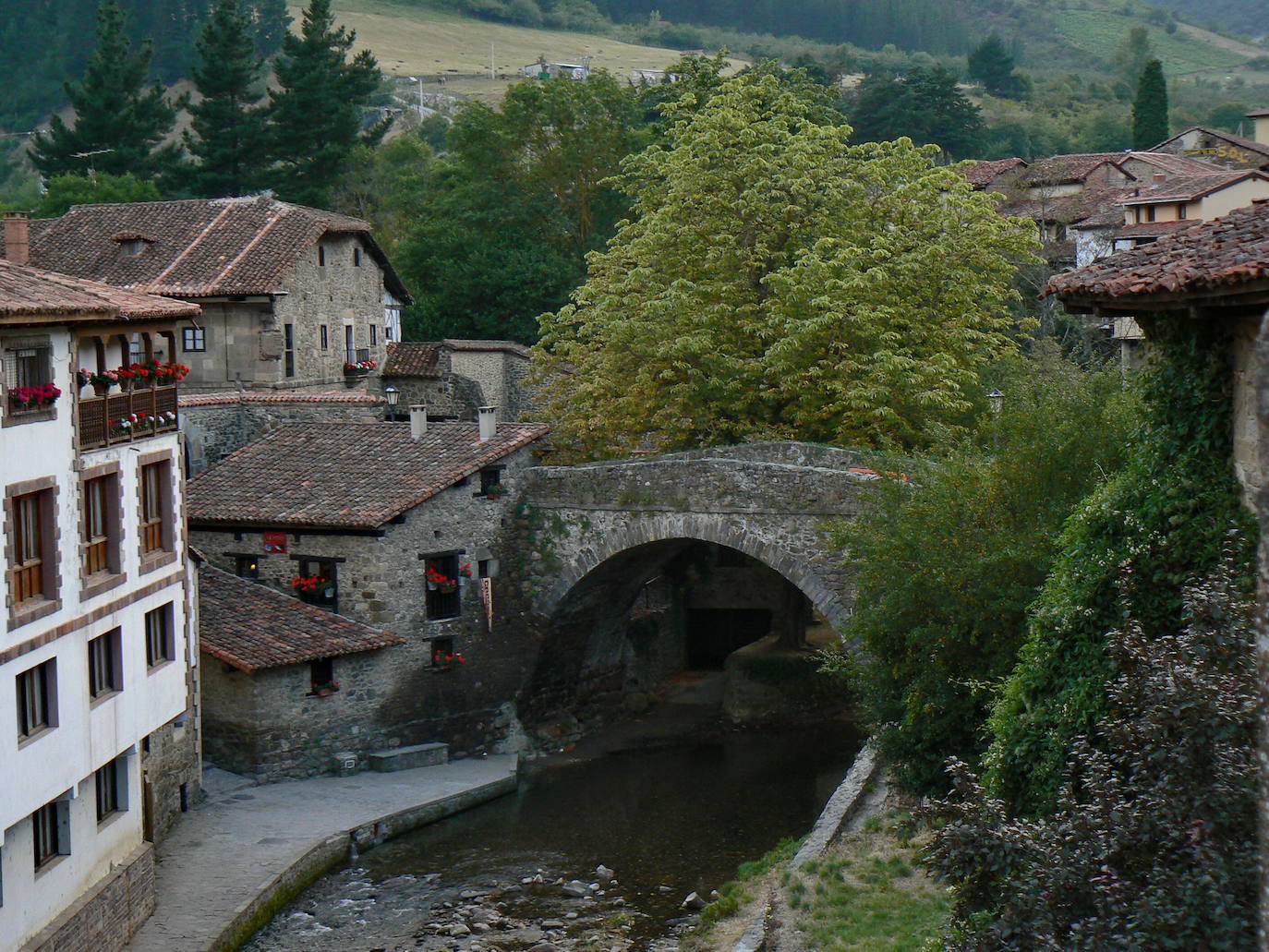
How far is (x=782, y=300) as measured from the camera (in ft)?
99.0

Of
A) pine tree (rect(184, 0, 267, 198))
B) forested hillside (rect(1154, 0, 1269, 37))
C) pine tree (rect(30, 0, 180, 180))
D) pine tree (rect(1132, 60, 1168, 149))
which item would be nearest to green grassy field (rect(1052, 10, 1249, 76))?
forested hillside (rect(1154, 0, 1269, 37))

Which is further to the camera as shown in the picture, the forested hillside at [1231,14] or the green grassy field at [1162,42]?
the forested hillside at [1231,14]

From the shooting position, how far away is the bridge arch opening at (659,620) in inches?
1155

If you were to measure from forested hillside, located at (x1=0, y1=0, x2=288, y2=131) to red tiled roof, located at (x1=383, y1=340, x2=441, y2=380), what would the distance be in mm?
53891

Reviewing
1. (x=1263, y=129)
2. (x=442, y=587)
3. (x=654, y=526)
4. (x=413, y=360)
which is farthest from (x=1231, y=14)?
(x=442, y=587)

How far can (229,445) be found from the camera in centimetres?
3228

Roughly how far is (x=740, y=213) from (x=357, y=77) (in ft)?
90.2

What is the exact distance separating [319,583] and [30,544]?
403 inches

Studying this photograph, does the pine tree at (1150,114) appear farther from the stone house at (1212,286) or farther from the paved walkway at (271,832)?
the stone house at (1212,286)

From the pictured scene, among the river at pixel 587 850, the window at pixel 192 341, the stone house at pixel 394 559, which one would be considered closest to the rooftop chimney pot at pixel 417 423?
the stone house at pixel 394 559

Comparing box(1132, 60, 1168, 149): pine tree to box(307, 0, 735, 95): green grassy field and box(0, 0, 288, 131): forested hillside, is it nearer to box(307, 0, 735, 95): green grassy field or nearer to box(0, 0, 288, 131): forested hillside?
box(0, 0, 288, 131): forested hillside

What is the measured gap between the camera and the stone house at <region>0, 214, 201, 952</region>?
16.7 meters

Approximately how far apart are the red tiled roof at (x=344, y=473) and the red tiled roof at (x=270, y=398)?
2274mm

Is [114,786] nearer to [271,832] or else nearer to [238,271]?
[271,832]
